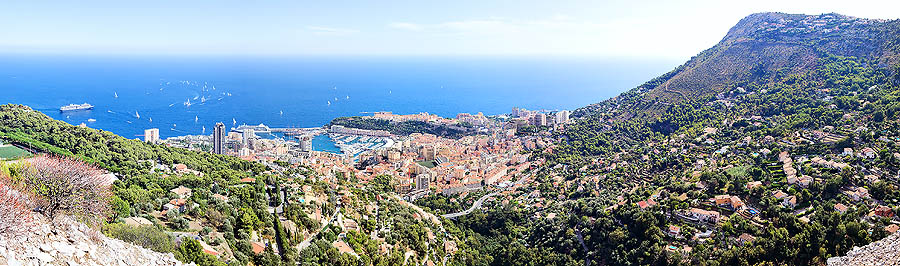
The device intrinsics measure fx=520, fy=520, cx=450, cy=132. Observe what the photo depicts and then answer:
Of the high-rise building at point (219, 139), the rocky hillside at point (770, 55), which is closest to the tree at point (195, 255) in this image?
the high-rise building at point (219, 139)

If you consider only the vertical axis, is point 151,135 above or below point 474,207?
above

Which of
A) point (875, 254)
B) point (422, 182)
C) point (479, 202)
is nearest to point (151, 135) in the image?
point (422, 182)

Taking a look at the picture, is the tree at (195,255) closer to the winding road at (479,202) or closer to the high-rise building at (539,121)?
the winding road at (479,202)

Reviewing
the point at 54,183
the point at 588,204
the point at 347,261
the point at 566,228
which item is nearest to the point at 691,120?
the point at 588,204

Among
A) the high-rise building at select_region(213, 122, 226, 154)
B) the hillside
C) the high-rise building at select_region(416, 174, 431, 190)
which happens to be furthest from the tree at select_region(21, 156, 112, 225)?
the high-rise building at select_region(213, 122, 226, 154)

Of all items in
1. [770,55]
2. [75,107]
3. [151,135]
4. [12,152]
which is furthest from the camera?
[75,107]

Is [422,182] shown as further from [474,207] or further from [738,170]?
[738,170]

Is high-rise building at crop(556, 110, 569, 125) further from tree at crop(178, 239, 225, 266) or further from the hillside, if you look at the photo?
tree at crop(178, 239, 225, 266)
